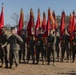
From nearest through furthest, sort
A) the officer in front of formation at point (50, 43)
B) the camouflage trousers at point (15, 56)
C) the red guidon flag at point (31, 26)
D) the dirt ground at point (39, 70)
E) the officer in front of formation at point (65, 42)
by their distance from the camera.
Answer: the dirt ground at point (39, 70) < the camouflage trousers at point (15, 56) < the officer in front of formation at point (50, 43) < the red guidon flag at point (31, 26) < the officer in front of formation at point (65, 42)

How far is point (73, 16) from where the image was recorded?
19422 millimetres

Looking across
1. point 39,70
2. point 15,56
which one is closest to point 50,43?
point 39,70

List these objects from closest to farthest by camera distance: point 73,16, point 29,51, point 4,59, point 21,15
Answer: point 4,59, point 29,51, point 21,15, point 73,16

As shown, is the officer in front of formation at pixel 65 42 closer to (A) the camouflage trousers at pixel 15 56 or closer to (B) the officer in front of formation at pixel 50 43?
(B) the officer in front of formation at pixel 50 43

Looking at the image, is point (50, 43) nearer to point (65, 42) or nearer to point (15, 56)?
point (65, 42)

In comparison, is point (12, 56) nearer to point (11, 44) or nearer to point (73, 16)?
point (11, 44)

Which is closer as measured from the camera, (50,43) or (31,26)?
(50,43)

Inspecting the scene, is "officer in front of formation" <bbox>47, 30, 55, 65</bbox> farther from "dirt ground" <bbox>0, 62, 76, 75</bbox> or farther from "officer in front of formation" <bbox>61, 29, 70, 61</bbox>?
"officer in front of formation" <bbox>61, 29, 70, 61</bbox>

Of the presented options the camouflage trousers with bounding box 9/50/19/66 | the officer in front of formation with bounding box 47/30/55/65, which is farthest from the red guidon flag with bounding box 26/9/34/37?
the camouflage trousers with bounding box 9/50/19/66

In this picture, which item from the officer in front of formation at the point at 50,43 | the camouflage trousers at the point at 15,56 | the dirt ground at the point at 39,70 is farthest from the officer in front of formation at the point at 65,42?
the camouflage trousers at the point at 15,56

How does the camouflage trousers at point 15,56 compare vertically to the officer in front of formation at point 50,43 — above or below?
below

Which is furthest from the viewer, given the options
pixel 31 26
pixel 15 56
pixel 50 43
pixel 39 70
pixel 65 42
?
pixel 65 42

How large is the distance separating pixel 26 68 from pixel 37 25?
5134 millimetres

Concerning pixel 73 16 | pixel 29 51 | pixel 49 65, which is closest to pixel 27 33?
pixel 29 51
